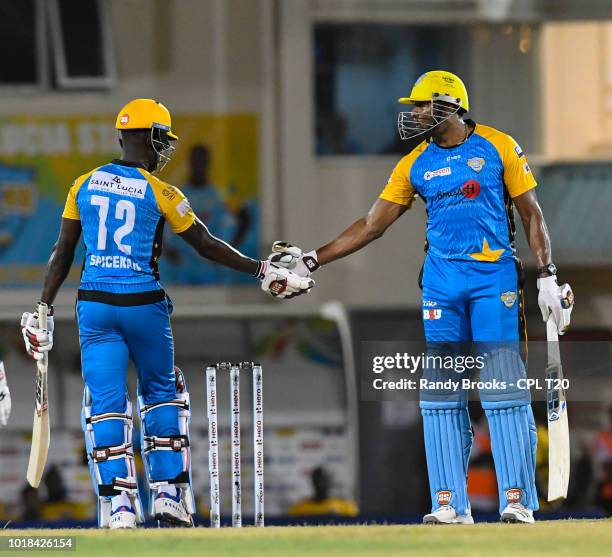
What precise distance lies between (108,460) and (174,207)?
→ 49.1 inches

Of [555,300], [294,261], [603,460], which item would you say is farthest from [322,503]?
[555,300]

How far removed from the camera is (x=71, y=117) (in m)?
19.1

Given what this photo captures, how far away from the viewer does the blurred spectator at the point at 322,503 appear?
17.7 meters

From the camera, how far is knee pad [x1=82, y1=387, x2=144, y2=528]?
343 inches

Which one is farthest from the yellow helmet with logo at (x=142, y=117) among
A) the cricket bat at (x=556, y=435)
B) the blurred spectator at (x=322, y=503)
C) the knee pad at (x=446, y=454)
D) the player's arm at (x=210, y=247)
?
the blurred spectator at (x=322, y=503)

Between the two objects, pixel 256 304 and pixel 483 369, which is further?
pixel 256 304

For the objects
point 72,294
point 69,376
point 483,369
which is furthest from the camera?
point 72,294

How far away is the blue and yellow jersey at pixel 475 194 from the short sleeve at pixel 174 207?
1.15 metres

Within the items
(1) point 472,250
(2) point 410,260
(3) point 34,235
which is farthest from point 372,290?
(1) point 472,250

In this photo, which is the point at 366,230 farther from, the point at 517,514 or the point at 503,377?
the point at 517,514

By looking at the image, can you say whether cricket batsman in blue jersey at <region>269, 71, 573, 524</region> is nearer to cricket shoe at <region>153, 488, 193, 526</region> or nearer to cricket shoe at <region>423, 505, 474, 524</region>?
cricket shoe at <region>423, 505, 474, 524</region>

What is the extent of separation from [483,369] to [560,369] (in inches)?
14.3

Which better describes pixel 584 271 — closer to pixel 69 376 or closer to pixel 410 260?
pixel 410 260

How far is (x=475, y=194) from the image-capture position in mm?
8750
